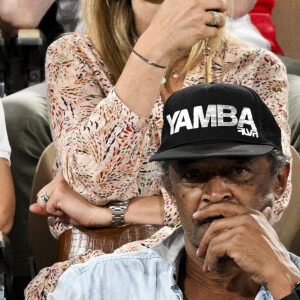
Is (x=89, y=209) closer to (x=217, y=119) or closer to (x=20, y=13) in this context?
(x=217, y=119)

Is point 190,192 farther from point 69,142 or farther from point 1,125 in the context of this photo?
point 1,125

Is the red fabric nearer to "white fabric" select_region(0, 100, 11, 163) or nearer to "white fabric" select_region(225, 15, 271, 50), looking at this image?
"white fabric" select_region(225, 15, 271, 50)

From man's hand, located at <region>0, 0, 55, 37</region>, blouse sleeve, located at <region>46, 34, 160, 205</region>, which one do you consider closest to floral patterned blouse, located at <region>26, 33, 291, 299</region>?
blouse sleeve, located at <region>46, 34, 160, 205</region>

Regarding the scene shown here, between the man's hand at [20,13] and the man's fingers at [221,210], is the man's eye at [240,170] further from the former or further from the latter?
the man's hand at [20,13]

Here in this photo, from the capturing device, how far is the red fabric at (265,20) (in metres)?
2.83

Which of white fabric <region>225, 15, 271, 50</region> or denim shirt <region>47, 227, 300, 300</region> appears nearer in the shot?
denim shirt <region>47, 227, 300, 300</region>

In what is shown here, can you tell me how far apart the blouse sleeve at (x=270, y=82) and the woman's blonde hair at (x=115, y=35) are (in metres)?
0.11

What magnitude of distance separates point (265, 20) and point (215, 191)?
61.4 inches

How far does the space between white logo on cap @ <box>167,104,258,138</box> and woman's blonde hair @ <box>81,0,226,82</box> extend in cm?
55

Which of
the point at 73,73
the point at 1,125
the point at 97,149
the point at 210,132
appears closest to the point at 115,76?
the point at 73,73

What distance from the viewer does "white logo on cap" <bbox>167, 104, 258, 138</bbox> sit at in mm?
1437

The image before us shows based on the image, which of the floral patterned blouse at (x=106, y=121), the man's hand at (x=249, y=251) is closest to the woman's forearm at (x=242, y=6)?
the floral patterned blouse at (x=106, y=121)

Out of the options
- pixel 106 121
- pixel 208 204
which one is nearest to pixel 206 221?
pixel 208 204

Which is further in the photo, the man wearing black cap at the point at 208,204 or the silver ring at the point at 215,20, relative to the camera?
the silver ring at the point at 215,20
